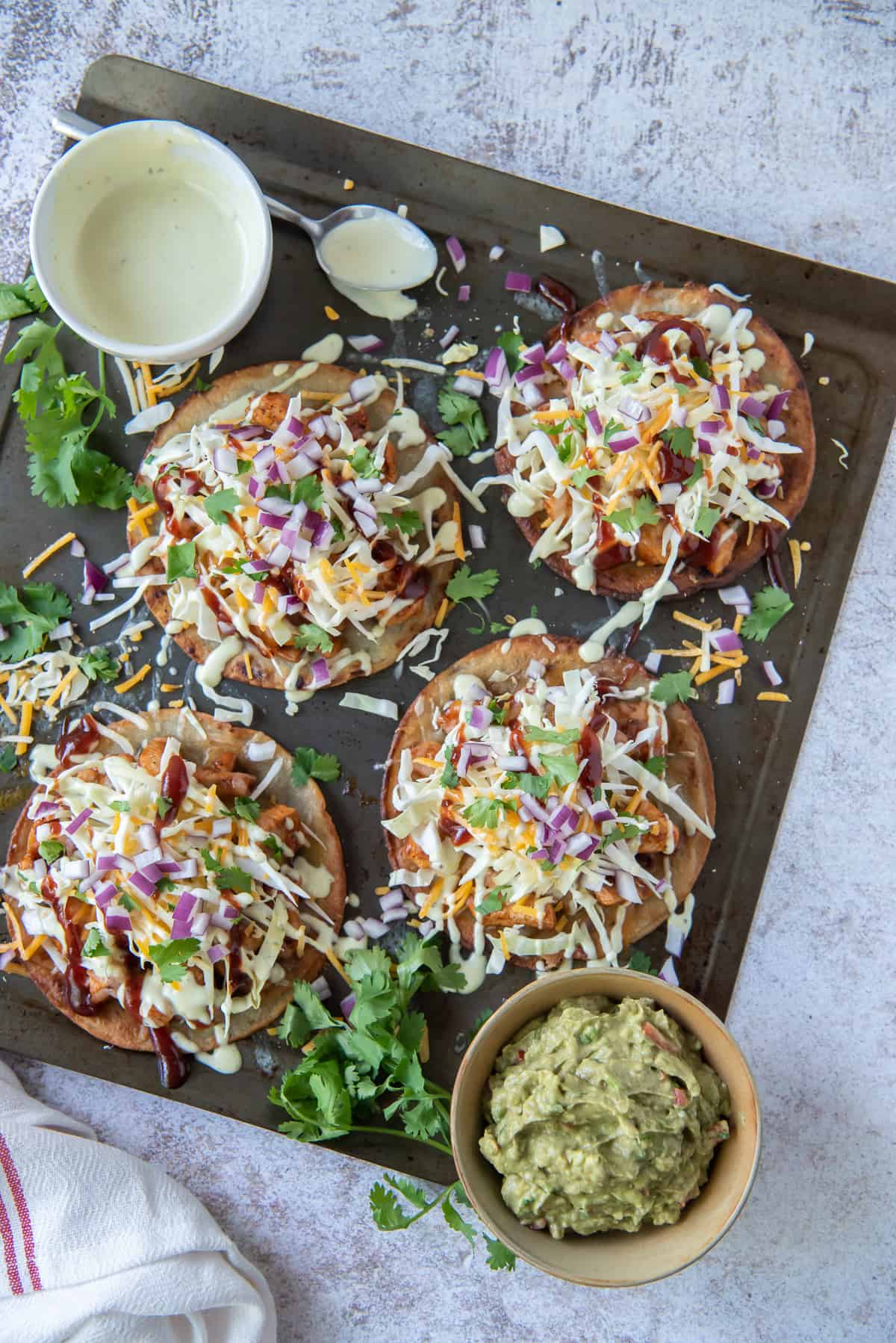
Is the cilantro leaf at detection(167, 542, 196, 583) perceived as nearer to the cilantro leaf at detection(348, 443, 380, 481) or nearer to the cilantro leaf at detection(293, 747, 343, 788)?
the cilantro leaf at detection(348, 443, 380, 481)

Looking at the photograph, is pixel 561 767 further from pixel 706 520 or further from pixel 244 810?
pixel 244 810

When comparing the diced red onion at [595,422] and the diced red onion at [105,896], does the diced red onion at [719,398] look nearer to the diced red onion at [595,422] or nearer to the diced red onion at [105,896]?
the diced red onion at [595,422]

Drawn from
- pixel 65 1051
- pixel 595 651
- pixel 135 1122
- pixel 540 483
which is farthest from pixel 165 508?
pixel 135 1122

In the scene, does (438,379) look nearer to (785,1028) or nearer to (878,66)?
(878,66)

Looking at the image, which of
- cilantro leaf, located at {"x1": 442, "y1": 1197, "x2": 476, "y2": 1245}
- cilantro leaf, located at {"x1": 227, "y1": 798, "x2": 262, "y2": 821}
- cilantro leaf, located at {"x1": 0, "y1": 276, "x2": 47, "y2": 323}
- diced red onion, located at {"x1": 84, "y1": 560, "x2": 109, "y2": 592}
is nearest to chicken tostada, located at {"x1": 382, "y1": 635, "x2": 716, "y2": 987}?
cilantro leaf, located at {"x1": 227, "y1": 798, "x2": 262, "y2": 821}

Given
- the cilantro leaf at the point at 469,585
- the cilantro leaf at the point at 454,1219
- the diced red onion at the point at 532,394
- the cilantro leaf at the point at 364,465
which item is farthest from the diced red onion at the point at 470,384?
the cilantro leaf at the point at 454,1219

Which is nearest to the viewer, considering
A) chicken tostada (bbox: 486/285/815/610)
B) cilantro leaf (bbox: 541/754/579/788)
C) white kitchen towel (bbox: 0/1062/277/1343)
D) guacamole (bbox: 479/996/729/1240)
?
guacamole (bbox: 479/996/729/1240)

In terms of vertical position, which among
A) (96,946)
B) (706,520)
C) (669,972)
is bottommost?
(96,946)

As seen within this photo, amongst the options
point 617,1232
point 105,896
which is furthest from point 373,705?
point 617,1232
